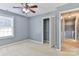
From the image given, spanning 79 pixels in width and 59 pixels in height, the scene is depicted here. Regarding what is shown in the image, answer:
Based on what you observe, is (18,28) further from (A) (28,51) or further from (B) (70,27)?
(B) (70,27)

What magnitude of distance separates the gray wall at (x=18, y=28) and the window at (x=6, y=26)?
258 millimetres

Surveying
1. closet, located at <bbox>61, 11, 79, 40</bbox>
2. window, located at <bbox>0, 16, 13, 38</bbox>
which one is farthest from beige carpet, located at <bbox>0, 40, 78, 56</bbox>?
closet, located at <bbox>61, 11, 79, 40</bbox>

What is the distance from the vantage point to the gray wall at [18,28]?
192 inches

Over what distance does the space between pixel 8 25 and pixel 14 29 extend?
0.51 m

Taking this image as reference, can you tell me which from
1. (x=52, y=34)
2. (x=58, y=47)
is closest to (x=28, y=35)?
(x=52, y=34)

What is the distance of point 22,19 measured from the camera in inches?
246

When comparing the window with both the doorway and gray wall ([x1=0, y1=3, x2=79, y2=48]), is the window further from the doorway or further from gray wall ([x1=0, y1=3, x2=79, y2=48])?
the doorway

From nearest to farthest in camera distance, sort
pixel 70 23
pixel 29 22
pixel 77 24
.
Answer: pixel 29 22
pixel 77 24
pixel 70 23

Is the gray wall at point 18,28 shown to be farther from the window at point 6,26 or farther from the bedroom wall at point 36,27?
the bedroom wall at point 36,27

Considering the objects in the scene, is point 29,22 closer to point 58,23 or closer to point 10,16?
point 10,16

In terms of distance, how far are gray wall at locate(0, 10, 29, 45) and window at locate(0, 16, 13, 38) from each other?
0.26m

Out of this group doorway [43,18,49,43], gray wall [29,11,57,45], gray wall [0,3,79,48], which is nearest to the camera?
gray wall [0,3,79,48]

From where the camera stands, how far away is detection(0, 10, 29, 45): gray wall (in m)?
4.87

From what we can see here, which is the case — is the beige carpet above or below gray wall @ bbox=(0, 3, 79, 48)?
below
